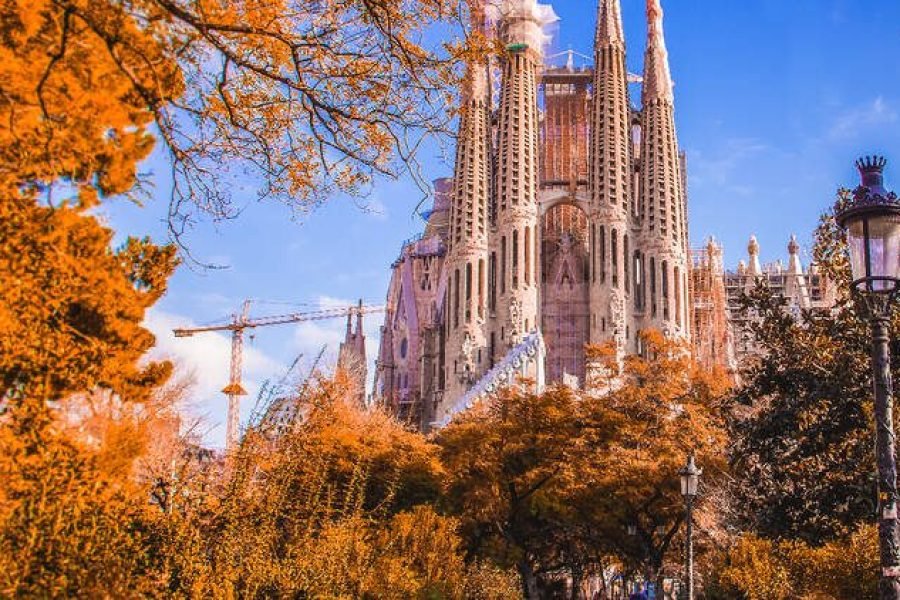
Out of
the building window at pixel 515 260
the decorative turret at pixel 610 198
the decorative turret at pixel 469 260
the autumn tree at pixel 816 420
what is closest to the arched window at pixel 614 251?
the decorative turret at pixel 610 198

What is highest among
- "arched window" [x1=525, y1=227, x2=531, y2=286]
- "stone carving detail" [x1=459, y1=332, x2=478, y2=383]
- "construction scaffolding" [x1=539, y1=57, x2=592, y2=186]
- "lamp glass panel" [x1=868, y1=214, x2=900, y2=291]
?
"construction scaffolding" [x1=539, y1=57, x2=592, y2=186]

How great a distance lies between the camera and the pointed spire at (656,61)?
50750 mm

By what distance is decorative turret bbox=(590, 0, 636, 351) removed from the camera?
47.6 meters

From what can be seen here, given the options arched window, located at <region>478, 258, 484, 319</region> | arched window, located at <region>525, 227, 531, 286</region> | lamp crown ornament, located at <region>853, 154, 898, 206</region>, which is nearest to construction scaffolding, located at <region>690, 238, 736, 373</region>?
arched window, located at <region>525, 227, 531, 286</region>

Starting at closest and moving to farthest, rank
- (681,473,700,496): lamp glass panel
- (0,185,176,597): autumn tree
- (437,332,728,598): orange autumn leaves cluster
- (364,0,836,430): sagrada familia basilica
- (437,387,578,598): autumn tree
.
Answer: (0,185,176,597): autumn tree
(681,473,700,496): lamp glass panel
(437,332,728,598): orange autumn leaves cluster
(437,387,578,598): autumn tree
(364,0,836,430): sagrada familia basilica

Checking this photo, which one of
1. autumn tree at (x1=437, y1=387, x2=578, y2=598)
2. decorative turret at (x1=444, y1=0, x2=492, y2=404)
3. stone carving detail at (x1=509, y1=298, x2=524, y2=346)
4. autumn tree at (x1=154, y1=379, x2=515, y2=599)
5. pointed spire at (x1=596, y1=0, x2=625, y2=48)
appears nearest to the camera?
autumn tree at (x1=154, y1=379, x2=515, y2=599)

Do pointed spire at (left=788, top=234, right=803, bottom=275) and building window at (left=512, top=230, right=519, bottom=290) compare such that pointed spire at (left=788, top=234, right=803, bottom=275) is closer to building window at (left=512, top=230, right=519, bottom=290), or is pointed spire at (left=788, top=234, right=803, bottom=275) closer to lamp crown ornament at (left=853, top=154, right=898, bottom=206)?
building window at (left=512, top=230, right=519, bottom=290)

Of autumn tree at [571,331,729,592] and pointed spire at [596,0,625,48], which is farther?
pointed spire at [596,0,625,48]

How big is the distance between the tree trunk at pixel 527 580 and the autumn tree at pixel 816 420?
1154 cm

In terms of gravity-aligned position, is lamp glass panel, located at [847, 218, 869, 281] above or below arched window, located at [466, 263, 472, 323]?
below

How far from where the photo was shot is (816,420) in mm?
10555

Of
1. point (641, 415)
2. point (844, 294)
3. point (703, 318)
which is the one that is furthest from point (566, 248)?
point (844, 294)

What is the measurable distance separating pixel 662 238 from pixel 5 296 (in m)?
44.3

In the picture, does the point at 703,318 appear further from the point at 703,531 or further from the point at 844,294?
the point at 844,294
